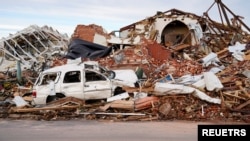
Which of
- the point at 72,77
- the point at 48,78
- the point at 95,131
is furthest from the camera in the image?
the point at 48,78

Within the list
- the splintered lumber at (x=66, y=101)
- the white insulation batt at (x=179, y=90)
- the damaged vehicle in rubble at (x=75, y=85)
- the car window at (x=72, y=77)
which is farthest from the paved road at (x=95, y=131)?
the car window at (x=72, y=77)

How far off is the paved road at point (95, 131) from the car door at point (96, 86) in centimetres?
221

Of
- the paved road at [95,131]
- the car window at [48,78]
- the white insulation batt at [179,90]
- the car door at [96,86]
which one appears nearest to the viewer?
the paved road at [95,131]

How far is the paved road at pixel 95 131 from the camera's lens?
10.4 m

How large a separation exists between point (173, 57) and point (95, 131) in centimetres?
1404

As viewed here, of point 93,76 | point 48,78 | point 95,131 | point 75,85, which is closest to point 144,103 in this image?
point 93,76

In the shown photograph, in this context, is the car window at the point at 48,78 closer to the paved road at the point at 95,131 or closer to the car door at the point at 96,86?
the car door at the point at 96,86

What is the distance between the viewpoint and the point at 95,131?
11.4 meters

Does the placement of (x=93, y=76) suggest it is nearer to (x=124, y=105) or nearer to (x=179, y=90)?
(x=124, y=105)

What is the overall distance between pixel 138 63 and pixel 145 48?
192cm

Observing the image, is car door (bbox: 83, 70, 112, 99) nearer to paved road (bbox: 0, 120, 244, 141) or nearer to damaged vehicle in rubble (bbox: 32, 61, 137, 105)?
damaged vehicle in rubble (bbox: 32, 61, 137, 105)

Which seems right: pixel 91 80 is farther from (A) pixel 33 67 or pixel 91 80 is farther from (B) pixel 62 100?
(A) pixel 33 67

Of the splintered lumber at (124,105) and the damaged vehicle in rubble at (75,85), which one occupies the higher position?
the damaged vehicle in rubble at (75,85)

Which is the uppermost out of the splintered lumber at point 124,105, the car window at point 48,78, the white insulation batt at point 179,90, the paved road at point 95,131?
the car window at point 48,78
